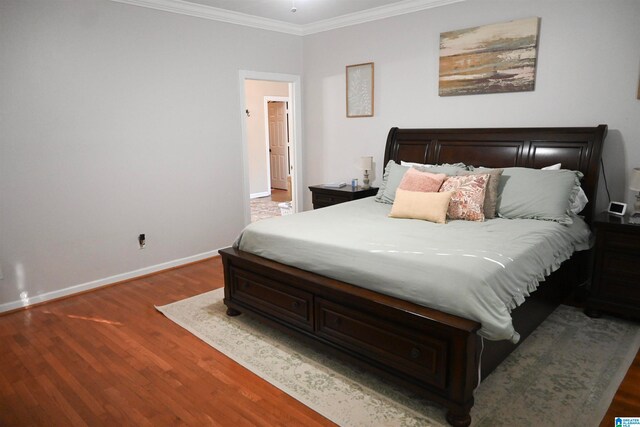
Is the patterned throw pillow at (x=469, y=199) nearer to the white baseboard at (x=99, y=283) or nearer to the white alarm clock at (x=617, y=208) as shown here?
the white alarm clock at (x=617, y=208)

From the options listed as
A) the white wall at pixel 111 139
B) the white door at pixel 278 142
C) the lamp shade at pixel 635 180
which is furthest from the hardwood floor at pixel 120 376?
the white door at pixel 278 142

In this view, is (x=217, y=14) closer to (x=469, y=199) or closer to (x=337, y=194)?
(x=337, y=194)

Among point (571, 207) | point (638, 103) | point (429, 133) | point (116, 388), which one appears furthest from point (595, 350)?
point (116, 388)

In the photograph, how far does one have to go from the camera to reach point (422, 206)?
3215 millimetres

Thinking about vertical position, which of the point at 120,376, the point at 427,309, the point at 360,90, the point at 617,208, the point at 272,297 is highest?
the point at 360,90

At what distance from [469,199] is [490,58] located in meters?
1.57

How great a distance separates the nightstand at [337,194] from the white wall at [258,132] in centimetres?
372

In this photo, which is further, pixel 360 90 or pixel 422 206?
pixel 360 90

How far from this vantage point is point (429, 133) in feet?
14.4

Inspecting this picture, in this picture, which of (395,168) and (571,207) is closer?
(571,207)

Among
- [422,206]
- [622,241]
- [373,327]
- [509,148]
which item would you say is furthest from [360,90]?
[373,327]

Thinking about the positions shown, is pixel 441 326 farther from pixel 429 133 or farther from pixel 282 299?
pixel 429 133

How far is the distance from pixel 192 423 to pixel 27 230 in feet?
8.02

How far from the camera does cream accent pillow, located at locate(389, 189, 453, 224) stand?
3.15 m
